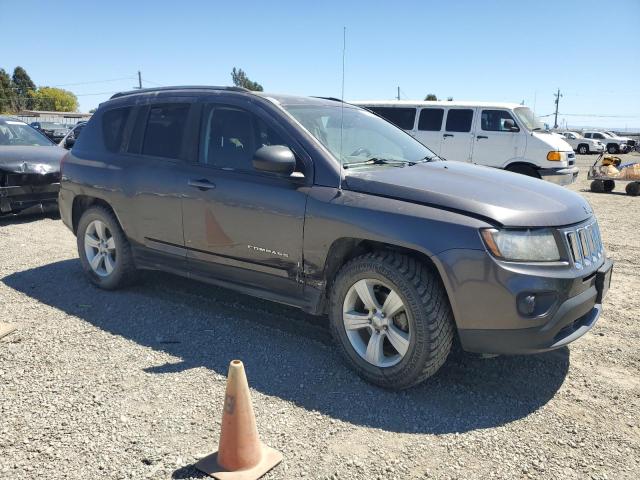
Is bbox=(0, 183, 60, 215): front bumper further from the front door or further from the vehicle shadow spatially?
the front door

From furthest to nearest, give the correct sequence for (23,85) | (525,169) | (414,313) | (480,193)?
(23,85) → (525,169) → (480,193) → (414,313)

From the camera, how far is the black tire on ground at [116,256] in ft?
16.1

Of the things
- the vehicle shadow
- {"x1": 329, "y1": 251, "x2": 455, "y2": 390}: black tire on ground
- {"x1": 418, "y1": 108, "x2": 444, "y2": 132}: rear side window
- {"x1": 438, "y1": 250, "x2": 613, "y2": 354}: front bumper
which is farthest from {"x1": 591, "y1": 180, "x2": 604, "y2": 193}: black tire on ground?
{"x1": 329, "y1": 251, "x2": 455, "y2": 390}: black tire on ground

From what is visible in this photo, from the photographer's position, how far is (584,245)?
3.25 metres

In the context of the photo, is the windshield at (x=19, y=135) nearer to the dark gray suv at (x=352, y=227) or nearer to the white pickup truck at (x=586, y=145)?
the dark gray suv at (x=352, y=227)

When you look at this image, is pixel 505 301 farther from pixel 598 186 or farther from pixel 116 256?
pixel 598 186

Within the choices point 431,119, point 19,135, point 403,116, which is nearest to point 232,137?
point 19,135

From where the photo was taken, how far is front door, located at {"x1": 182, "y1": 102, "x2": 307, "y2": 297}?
145 inches

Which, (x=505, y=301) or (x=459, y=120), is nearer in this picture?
(x=505, y=301)

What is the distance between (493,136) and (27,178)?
362 inches

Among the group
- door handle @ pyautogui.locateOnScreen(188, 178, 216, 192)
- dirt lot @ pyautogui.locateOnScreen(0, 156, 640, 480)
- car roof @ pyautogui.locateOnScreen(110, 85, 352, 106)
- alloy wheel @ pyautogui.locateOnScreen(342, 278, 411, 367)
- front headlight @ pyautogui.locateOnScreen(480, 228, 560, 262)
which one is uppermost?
car roof @ pyautogui.locateOnScreen(110, 85, 352, 106)

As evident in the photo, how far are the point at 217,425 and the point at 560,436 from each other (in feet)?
6.21

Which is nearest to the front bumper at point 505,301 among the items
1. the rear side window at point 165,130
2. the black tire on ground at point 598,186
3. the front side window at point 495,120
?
the rear side window at point 165,130

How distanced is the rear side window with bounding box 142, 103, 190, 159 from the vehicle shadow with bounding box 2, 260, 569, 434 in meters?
1.37
